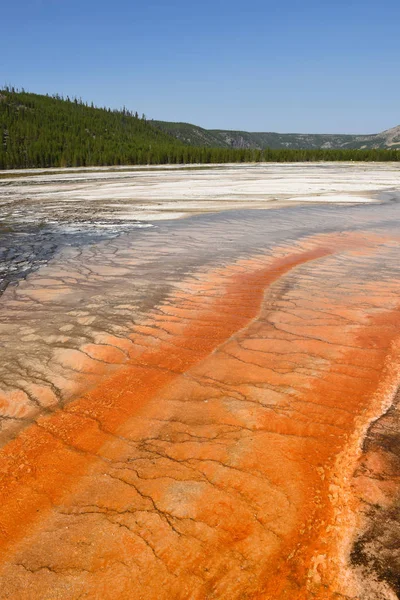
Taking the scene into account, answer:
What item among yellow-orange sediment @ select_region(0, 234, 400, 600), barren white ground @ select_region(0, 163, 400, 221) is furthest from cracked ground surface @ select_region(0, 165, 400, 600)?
barren white ground @ select_region(0, 163, 400, 221)

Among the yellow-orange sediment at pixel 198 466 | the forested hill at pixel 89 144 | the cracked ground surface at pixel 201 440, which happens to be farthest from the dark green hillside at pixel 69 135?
the yellow-orange sediment at pixel 198 466

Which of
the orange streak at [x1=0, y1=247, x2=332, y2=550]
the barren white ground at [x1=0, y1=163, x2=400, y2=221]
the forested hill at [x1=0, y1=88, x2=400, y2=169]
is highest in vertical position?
the forested hill at [x1=0, y1=88, x2=400, y2=169]

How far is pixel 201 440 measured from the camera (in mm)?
3049

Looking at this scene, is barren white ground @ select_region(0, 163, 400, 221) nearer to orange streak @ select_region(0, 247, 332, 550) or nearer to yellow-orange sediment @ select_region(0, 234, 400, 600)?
orange streak @ select_region(0, 247, 332, 550)

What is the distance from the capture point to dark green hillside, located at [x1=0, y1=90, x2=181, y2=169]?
50669mm

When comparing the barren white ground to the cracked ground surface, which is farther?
the barren white ground

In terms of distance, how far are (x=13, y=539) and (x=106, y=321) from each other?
2.88 meters

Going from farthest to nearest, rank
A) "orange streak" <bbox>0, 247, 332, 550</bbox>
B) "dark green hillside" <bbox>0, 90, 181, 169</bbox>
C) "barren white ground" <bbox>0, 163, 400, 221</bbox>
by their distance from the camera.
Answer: "dark green hillside" <bbox>0, 90, 181, 169</bbox> < "barren white ground" <bbox>0, 163, 400, 221</bbox> < "orange streak" <bbox>0, 247, 332, 550</bbox>

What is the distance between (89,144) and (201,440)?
217 feet

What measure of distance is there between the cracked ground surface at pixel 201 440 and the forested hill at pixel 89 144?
45960mm

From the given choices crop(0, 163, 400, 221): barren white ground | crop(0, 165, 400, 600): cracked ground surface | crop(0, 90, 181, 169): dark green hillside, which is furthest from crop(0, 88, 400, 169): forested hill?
crop(0, 165, 400, 600): cracked ground surface

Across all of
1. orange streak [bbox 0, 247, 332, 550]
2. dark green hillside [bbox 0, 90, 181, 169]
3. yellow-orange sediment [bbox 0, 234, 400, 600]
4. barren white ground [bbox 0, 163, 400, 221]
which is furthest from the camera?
dark green hillside [bbox 0, 90, 181, 169]

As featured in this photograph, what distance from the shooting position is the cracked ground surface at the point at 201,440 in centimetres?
215

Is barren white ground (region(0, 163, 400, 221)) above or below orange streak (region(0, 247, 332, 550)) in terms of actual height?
above
